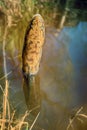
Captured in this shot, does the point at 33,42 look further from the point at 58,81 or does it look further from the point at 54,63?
the point at 54,63

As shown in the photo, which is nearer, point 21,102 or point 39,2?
point 21,102

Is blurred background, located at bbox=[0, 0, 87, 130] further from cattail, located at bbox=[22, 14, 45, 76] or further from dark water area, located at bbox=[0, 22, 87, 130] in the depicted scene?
cattail, located at bbox=[22, 14, 45, 76]

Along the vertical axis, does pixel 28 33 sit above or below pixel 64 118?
above

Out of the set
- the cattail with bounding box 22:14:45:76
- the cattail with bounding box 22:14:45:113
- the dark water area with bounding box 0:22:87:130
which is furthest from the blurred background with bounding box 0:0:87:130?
the cattail with bounding box 22:14:45:76

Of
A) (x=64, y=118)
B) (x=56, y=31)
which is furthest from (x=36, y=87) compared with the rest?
(x=56, y=31)

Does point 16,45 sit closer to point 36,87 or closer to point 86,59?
point 86,59

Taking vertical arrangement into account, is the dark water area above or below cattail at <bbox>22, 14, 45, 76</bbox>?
below

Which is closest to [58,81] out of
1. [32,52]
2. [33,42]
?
[32,52]
